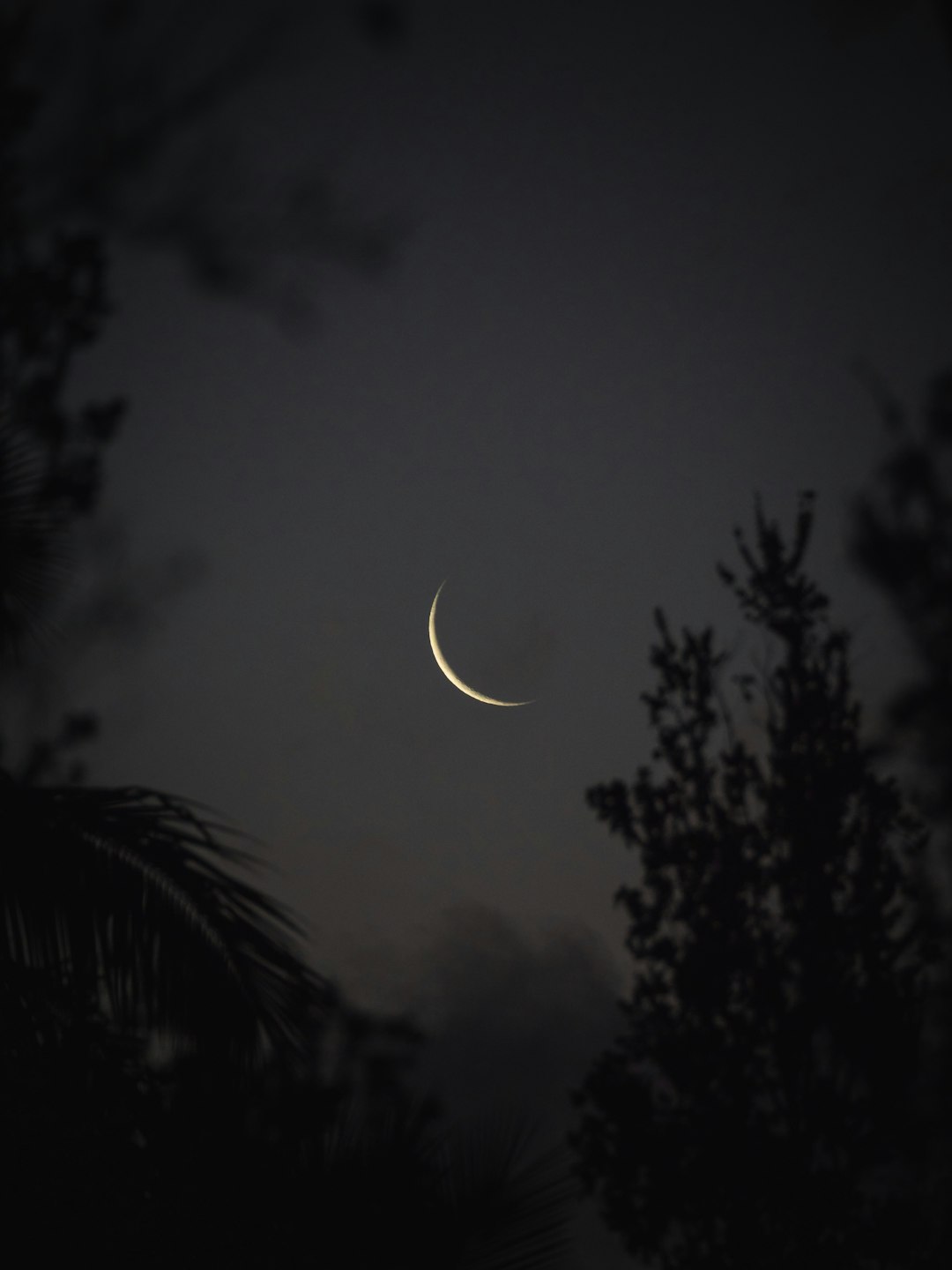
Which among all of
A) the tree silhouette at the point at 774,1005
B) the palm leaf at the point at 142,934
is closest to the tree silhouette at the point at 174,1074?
the palm leaf at the point at 142,934

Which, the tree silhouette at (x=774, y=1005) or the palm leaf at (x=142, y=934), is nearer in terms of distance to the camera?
the palm leaf at (x=142, y=934)

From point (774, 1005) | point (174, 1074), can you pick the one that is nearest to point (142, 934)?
point (174, 1074)

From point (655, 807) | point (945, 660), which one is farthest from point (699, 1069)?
point (945, 660)

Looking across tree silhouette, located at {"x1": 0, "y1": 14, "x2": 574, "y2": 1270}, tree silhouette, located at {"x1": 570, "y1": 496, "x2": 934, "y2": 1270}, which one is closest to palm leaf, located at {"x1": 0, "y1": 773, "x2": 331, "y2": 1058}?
tree silhouette, located at {"x1": 0, "y1": 14, "x2": 574, "y2": 1270}

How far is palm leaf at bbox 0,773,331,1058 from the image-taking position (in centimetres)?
408

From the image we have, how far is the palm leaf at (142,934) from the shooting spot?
4.08 metres

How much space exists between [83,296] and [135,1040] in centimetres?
341

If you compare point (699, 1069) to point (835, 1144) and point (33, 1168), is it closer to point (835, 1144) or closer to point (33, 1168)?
point (835, 1144)

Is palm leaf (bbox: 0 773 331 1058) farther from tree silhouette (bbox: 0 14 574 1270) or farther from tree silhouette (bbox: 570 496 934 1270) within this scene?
tree silhouette (bbox: 570 496 934 1270)

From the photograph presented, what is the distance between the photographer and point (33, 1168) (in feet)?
11.4

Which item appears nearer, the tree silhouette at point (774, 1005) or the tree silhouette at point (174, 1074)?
the tree silhouette at point (174, 1074)

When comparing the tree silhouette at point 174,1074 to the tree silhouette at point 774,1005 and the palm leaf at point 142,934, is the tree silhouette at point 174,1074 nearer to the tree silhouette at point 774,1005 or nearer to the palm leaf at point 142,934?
the palm leaf at point 142,934

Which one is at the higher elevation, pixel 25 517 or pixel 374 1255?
pixel 25 517

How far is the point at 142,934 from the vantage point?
413 cm
